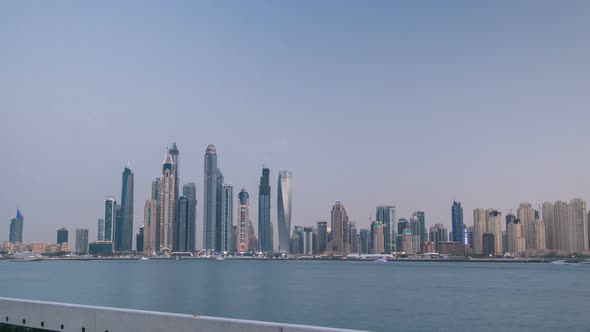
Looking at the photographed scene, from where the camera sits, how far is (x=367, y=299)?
6762 centimetres

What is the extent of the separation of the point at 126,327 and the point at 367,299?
56715 mm

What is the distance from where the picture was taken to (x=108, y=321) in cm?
1455

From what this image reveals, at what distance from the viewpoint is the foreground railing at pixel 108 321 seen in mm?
12195

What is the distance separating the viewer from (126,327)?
14.2m

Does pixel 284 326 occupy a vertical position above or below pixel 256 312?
above

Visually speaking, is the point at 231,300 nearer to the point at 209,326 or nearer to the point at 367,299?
the point at 367,299

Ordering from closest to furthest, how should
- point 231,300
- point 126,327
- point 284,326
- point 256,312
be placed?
point 284,326, point 126,327, point 256,312, point 231,300

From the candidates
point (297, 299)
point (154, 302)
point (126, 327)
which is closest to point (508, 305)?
point (297, 299)

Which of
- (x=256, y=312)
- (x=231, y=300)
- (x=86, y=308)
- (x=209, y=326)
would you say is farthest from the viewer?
(x=231, y=300)

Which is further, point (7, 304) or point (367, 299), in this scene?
point (367, 299)

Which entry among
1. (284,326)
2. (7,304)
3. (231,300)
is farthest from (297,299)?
(284,326)

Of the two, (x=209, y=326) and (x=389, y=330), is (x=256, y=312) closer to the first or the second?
(x=389, y=330)

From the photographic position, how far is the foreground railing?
1220 centimetres

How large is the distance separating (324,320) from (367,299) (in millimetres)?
23395
